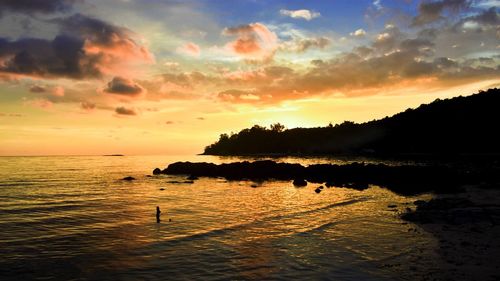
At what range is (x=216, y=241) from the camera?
19.9 metres

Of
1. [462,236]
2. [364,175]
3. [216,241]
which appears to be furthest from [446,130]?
[216,241]

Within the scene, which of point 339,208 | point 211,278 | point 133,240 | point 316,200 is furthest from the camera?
point 316,200

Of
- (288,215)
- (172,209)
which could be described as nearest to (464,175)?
(288,215)

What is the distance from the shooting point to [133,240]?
2042cm

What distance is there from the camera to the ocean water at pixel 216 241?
14.7 metres

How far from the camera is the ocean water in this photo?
14680mm

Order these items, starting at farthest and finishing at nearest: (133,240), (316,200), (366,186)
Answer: (366,186) → (316,200) → (133,240)

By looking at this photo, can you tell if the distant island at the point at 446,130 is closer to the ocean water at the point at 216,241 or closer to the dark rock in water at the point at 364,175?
the dark rock in water at the point at 364,175

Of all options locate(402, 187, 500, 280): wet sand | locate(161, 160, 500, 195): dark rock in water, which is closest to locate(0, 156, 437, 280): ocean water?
locate(402, 187, 500, 280): wet sand

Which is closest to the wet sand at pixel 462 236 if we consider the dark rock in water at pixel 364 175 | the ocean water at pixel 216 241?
the ocean water at pixel 216 241

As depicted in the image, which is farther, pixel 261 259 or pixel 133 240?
pixel 133 240

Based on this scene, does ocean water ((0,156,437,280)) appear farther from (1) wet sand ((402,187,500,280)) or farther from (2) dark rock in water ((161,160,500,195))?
(2) dark rock in water ((161,160,500,195))

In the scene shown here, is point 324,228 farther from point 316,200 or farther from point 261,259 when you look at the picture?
point 316,200

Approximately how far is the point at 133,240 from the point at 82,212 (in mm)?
13307
